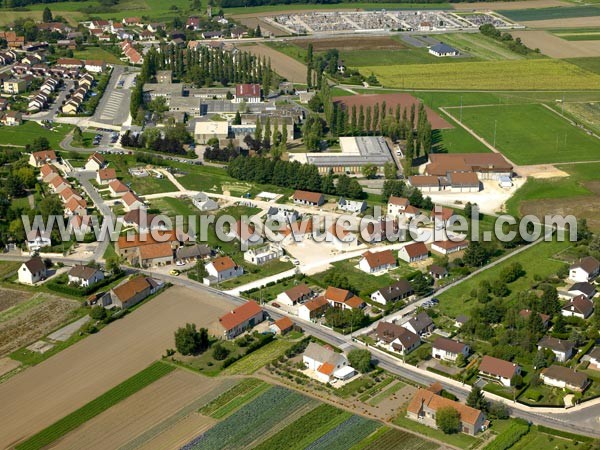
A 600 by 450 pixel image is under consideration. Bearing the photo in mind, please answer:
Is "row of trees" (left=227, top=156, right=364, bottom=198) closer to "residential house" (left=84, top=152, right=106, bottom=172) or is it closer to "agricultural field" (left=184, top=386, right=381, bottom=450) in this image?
"residential house" (left=84, top=152, right=106, bottom=172)

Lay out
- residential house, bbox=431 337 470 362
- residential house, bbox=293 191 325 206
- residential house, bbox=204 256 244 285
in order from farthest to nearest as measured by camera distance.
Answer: residential house, bbox=293 191 325 206 → residential house, bbox=204 256 244 285 → residential house, bbox=431 337 470 362

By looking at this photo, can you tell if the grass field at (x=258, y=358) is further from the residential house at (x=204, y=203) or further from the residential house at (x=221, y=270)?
the residential house at (x=204, y=203)

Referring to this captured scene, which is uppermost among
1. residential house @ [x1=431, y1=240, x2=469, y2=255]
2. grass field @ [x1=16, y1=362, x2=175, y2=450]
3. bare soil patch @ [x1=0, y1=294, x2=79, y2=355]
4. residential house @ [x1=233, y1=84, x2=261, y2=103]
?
residential house @ [x1=233, y1=84, x2=261, y2=103]

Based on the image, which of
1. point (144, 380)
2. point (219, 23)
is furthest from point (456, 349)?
point (219, 23)

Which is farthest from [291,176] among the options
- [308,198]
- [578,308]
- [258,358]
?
[578,308]

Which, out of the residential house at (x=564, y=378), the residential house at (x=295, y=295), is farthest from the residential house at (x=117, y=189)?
the residential house at (x=564, y=378)

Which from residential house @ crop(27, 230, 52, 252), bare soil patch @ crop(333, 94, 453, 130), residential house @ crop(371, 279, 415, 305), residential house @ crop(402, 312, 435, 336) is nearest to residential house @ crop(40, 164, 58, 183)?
residential house @ crop(27, 230, 52, 252)

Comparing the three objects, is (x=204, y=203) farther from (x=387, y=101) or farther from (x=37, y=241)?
(x=387, y=101)
